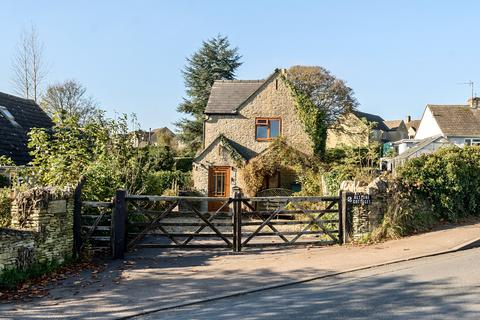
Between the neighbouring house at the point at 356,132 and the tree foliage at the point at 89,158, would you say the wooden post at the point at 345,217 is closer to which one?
the tree foliage at the point at 89,158

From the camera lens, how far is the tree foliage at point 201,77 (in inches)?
1607

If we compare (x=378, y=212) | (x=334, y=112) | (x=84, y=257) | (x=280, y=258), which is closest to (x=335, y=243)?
(x=378, y=212)

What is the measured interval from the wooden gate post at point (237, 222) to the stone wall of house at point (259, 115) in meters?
14.2

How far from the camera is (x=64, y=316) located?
6281 millimetres

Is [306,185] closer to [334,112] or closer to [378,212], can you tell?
[378,212]

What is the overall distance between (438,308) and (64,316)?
217 inches

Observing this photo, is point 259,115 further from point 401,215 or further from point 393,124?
point 393,124

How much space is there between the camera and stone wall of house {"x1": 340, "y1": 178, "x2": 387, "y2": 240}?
11422 millimetres

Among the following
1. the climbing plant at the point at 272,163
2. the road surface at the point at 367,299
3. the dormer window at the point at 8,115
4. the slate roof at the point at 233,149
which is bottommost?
the road surface at the point at 367,299

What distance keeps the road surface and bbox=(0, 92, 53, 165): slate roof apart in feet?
47.2

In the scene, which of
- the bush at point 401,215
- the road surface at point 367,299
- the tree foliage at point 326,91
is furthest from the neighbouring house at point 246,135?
the tree foliage at point 326,91

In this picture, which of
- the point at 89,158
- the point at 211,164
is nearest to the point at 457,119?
the point at 211,164

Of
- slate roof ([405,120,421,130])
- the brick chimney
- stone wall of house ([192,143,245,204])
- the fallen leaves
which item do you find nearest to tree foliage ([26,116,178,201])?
the fallen leaves

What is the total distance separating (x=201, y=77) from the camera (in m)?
41.9
